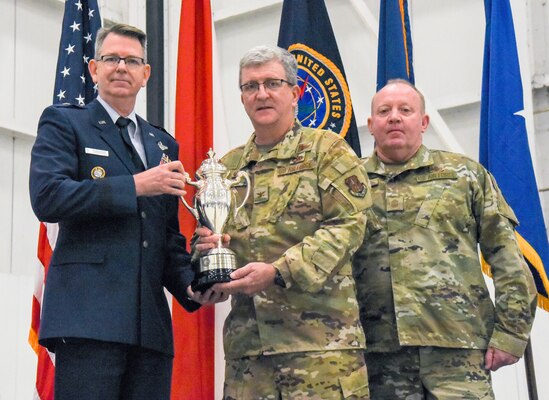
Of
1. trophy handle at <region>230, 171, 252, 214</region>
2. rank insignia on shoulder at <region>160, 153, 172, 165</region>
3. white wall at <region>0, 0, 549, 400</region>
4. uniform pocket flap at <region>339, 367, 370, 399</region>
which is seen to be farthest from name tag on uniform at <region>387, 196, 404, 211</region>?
white wall at <region>0, 0, 549, 400</region>

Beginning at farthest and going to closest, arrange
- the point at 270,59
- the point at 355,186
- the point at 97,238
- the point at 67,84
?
the point at 67,84, the point at 270,59, the point at 355,186, the point at 97,238

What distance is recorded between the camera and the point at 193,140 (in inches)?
163

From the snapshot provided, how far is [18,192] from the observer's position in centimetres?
451

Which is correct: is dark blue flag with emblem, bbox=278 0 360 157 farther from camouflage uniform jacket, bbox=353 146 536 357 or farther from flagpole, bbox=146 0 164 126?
camouflage uniform jacket, bbox=353 146 536 357

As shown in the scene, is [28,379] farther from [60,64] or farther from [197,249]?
[197,249]

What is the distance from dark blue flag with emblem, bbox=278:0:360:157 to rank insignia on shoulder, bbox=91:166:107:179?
74.3 inches

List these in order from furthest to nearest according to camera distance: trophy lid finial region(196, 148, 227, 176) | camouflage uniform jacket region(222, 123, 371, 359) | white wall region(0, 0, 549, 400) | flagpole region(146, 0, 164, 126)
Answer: flagpole region(146, 0, 164, 126) → white wall region(0, 0, 549, 400) → trophy lid finial region(196, 148, 227, 176) → camouflage uniform jacket region(222, 123, 371, 359)

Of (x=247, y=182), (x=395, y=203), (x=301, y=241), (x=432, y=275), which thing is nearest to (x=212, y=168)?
(x=247, y=182)

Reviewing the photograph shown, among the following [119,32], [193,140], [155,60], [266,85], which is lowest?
[266,85]

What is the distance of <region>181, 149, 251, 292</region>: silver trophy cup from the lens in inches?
92.7

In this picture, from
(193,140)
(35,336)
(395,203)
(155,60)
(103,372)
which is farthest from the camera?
(155,60)

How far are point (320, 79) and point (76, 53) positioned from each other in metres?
1.14

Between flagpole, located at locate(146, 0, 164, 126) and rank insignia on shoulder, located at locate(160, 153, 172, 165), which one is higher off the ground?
flagpole, located at locate(146, 0, 164, 126)

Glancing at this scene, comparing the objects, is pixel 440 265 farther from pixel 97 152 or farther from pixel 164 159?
pixel 97 152
